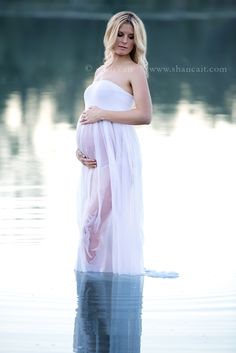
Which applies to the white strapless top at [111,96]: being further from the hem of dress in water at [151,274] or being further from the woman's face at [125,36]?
the hem of dress in water at [151,274]

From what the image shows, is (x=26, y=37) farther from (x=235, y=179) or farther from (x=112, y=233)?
(x=112, y=233)

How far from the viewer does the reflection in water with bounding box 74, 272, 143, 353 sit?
24.0 ft

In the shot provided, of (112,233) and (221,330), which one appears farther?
(112,233)

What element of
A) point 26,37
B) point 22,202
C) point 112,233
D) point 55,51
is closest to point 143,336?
point 112,233

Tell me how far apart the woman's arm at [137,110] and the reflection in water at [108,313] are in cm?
95

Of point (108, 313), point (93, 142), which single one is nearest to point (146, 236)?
point (93, 142)

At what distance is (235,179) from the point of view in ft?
43.3

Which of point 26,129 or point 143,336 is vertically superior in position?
point 26,129

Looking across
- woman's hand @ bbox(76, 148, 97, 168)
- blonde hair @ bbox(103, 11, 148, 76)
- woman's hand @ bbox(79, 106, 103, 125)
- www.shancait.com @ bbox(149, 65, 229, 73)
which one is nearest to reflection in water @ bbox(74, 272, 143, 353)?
woman's hand @ bbox(76, 148, 97, 168)

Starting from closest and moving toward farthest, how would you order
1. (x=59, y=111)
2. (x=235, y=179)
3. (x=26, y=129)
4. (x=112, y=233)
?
(x=112, y=233)
(x=235, y=179)
(x=26, y=129)
(x=59, y=111)

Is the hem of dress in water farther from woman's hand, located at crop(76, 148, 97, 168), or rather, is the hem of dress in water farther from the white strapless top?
the white strapless top

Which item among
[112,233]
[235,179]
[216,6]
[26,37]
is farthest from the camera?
[216,6]

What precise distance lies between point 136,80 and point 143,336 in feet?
6.79

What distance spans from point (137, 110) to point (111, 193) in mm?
553
